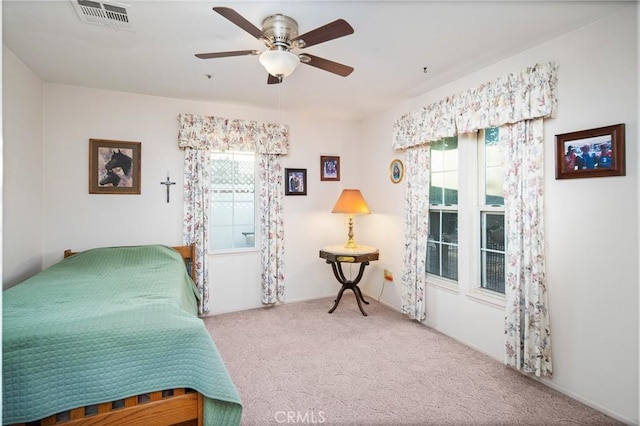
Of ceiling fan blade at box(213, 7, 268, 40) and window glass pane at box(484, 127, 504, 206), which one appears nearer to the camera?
ceiling fan blade at box(213, 7, 268, 40)

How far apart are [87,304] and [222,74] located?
7.06 ft

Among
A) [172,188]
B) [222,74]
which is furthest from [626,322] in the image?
[172,188]

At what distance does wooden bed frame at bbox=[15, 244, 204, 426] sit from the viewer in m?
1.64

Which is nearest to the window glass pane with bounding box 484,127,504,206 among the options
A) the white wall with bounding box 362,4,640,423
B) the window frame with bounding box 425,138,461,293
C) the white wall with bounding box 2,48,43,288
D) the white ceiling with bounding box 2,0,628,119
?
the window frame with bounding box 425,138,461,293

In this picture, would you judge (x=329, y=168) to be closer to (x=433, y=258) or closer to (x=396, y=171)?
(x=396, y=171)

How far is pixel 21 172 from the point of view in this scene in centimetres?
297

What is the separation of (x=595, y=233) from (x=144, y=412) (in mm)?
2841

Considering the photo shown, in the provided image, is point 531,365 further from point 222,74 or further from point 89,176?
point 89,176

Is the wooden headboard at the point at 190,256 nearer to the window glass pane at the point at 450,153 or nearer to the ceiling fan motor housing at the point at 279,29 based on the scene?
the ceiling fan motor housing at the point at 279,29

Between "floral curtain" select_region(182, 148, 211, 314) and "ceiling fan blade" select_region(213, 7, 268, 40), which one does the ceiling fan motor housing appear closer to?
"ceiling fan blade" select_region(213, 7, 268, 40)

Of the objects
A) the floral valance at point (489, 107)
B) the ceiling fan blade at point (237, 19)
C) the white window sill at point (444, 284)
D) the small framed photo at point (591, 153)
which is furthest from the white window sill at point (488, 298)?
the ceiling fan blade at point (237, 19)

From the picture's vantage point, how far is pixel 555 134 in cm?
250

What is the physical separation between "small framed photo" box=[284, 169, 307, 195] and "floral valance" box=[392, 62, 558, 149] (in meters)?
1.37

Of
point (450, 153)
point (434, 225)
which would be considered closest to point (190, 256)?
point (434, 225)
